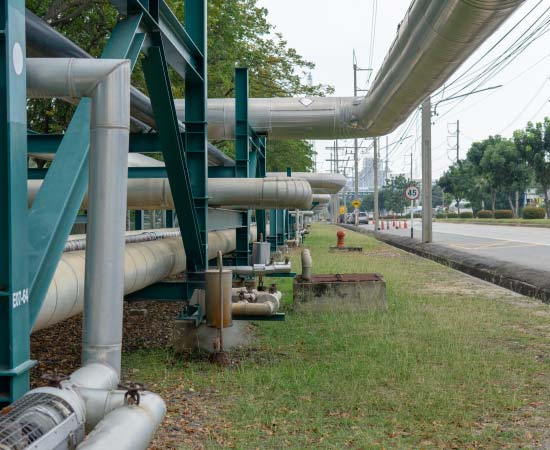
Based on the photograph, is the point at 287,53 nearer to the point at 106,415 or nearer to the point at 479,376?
the point at 479,376

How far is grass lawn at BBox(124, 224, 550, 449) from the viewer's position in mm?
4145

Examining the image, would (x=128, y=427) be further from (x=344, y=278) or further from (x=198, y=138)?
(x=344, y=278)

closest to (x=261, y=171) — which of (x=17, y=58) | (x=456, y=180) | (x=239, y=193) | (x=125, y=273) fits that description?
(x=239, y=193)

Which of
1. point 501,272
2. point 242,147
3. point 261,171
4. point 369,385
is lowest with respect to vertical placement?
point 369,385

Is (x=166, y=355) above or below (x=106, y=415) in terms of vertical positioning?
below

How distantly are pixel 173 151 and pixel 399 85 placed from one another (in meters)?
5.11

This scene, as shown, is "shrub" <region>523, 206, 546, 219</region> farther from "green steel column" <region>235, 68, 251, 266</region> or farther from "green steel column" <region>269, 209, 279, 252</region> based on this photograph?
"green steel column" <region>235, 68, 251, 266</region>

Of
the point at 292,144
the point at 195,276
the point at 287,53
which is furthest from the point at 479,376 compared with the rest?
the point at 292,144

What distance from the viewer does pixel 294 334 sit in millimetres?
7383

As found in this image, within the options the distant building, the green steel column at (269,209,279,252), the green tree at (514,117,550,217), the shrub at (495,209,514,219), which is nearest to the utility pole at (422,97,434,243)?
the green steel column at (269,209,279,252)

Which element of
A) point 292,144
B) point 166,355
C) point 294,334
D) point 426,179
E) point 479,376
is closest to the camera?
point 479,376

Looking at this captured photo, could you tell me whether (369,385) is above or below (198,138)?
below

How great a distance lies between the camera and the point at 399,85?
9.79m

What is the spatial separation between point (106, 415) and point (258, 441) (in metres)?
1.82
